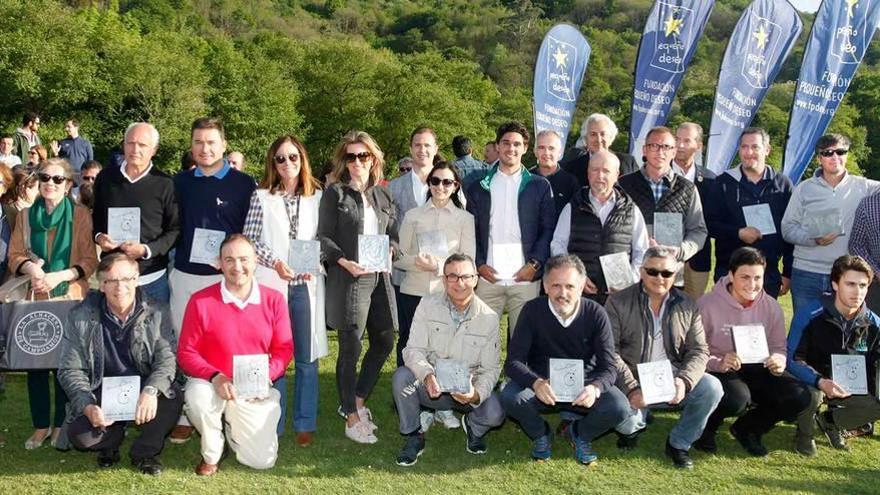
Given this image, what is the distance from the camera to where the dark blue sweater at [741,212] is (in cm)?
639

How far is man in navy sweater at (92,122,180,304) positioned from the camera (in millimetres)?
5258

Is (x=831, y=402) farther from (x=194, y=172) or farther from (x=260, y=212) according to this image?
(x=194, y=172)

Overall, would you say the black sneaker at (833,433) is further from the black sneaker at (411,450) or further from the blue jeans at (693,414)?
the black sneaker at (411,450)

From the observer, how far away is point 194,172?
549cm

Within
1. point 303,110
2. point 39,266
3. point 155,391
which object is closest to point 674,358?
point 155,391

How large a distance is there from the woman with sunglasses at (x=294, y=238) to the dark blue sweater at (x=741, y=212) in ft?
11.1

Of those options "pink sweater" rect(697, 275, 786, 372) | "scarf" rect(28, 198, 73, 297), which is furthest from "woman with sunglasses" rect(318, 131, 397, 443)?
"pink sweater" rect(697, 275, 786, 372)

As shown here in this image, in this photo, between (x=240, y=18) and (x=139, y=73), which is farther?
(x=240, y=18)

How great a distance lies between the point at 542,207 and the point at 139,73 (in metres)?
41.4

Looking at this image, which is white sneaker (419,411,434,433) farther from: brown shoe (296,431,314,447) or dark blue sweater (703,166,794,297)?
dark blue sweater (703,166,794,297)

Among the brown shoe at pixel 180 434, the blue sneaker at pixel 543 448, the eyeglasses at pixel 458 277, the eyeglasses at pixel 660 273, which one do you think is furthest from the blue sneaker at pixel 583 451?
the brown shoe at pixel 180 434

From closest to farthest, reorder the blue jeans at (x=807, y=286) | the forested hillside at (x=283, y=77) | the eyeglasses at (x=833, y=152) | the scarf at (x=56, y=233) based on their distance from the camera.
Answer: the scarf at (x=56, y=233) → the eyeglasses at (x=833, y=152) → the blue jeans at (x=807, y=286) → the forested hillside at (x=283, y=77)

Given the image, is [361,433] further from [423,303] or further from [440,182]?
[440,182]

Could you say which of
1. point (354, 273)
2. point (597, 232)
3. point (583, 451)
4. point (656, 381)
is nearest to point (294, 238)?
point (354, 273)
